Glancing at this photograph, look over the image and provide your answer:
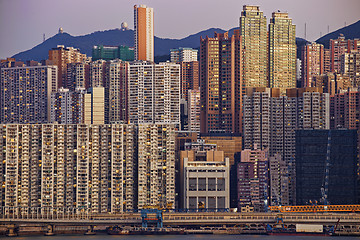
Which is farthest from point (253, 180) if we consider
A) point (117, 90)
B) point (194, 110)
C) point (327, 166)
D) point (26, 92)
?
point (26, 92)

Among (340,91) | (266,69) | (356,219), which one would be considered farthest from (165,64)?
(356,219)

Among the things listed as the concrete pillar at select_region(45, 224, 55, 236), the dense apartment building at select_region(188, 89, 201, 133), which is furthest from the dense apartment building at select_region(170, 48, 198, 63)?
the concrete pillar at select_region(45, 224, 55, 236)

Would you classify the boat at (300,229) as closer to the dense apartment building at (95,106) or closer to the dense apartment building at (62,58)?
the dense apartment building at (95,106)

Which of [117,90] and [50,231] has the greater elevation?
[117,90]

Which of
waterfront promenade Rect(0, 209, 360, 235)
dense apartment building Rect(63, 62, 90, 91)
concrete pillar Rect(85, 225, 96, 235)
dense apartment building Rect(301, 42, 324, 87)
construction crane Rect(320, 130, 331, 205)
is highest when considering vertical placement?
dense apartment building Rect(301, 42, 324, 87)

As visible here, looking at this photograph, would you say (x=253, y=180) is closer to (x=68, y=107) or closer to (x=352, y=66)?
(x=68, y=107)

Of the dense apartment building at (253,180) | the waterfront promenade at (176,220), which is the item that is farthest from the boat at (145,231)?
the dense apartment building at (253,180)

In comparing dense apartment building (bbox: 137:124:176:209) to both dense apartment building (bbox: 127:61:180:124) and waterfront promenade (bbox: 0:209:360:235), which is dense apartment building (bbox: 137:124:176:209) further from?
dense apartment building (bbox: 127:61:180:124)

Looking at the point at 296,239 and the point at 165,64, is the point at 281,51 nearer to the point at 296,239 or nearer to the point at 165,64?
the point at 165,64
